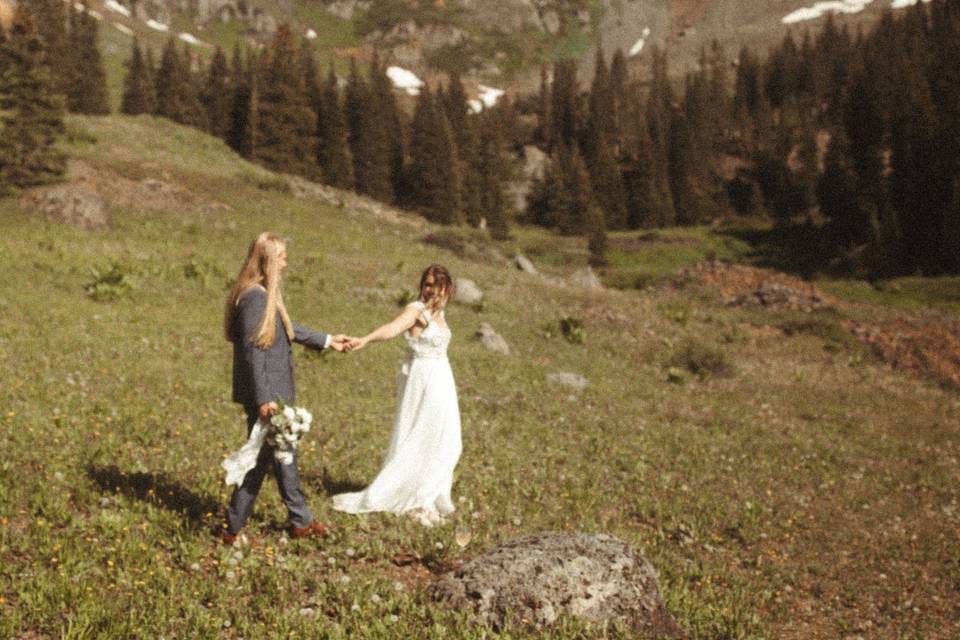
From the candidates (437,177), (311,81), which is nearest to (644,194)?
(437,177)

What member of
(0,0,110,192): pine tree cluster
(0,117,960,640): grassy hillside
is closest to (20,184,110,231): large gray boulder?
(0,117,960,640): grassy hillside

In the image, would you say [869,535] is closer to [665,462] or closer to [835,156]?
[665,462]

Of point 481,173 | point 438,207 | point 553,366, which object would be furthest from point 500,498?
point 481,173

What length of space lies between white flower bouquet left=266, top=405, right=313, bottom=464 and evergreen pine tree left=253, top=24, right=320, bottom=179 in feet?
222

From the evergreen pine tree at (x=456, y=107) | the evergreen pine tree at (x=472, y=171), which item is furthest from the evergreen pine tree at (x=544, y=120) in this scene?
the evergreen pine tree at (x=472, y=171)

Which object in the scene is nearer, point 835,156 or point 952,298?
point 952,298

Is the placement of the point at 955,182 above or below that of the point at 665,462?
above

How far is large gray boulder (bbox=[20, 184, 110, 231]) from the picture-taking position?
112 feet

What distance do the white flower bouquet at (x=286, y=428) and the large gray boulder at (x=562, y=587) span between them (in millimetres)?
1953

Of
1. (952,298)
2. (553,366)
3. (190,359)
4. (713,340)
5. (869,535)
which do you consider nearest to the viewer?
(869,535)

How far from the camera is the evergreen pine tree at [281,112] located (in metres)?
71.4

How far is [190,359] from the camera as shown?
57.1ft

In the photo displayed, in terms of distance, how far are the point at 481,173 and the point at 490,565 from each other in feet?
337

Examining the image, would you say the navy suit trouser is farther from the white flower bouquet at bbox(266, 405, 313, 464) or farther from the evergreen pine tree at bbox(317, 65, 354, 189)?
the evergreen pine tree at bbox(317, 65, 354, 189)
